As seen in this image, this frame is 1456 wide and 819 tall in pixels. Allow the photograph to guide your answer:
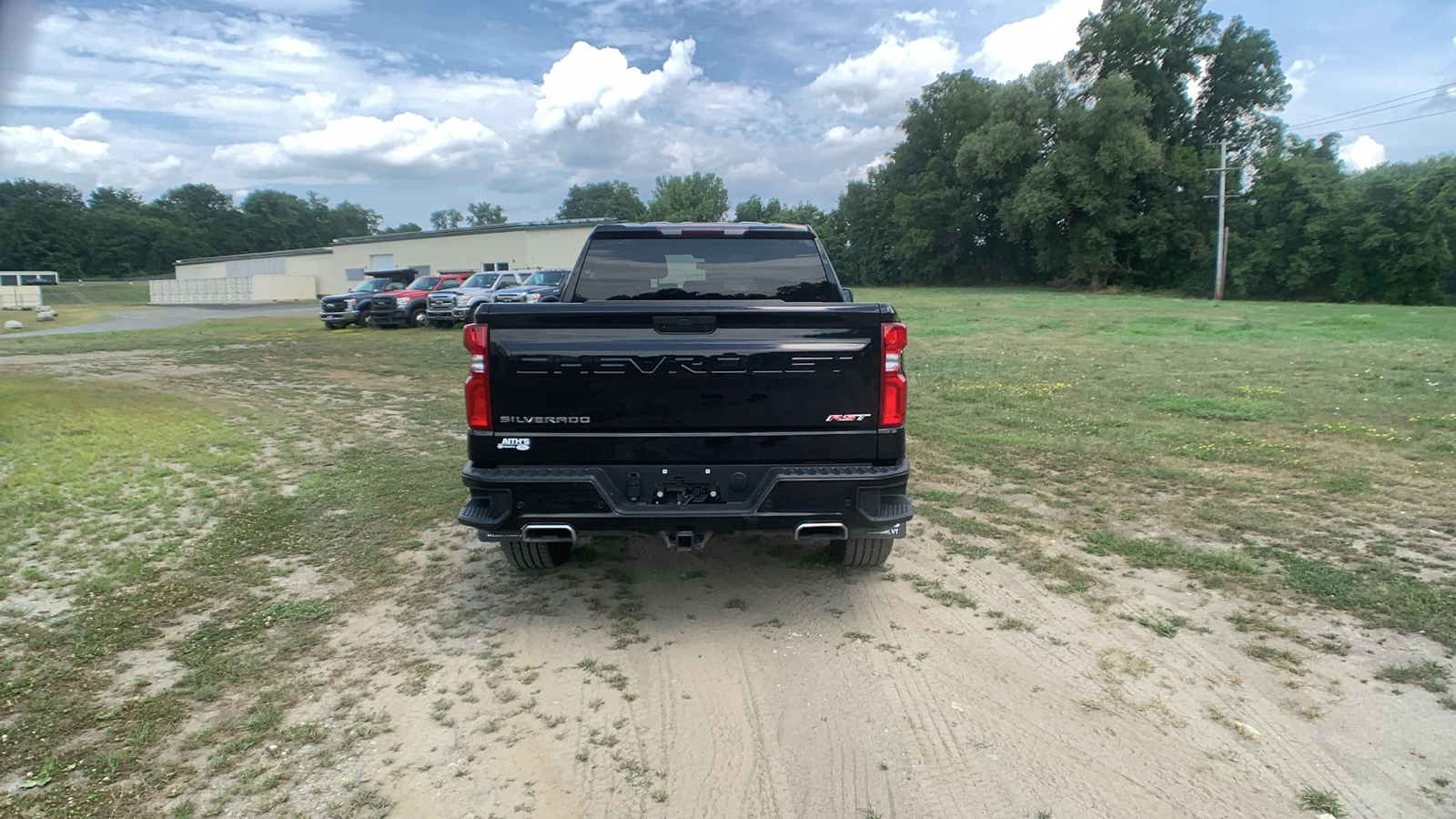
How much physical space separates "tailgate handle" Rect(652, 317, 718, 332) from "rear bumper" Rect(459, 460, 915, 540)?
0.65m

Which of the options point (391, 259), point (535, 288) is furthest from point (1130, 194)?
point (391, 259)

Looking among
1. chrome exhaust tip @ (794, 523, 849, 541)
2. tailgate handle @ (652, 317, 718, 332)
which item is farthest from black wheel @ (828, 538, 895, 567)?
tailgate handle @ (652, 317, 718, 332)

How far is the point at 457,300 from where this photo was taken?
25406 millimetres

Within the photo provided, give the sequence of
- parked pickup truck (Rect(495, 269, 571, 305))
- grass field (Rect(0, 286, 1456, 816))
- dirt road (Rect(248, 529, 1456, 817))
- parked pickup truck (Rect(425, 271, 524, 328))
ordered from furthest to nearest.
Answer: parked pickup truck (Rect(425, 271, 524, 328))
parked pickup truck (Rect(495, 269, 571, 305))
grass field (Rect(0, 286, 1456, 816))
dirt road (Rect(248, 529, 1456, 817))

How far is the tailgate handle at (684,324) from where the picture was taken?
3.87 metres

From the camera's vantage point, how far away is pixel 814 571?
195 inches

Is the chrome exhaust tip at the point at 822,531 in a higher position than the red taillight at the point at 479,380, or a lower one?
lower

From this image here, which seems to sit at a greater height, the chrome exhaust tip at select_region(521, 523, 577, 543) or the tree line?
the tree line

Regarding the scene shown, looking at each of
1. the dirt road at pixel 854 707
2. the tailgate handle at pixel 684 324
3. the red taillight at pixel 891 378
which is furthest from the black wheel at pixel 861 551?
the tailgate handle at pixel 684 324

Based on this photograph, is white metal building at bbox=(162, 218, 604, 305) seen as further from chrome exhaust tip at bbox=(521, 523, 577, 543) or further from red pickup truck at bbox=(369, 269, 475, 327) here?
chrome exhaust tip at bbox=(521, 523, 577, 543)

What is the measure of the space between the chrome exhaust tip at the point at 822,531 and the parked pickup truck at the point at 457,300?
22.0 meters

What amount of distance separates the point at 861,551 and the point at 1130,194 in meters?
54.0

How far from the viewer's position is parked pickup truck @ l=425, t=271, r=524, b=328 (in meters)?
25.3

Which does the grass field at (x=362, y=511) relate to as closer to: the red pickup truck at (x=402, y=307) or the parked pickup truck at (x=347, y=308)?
the red pickup truck at (x=402, y=307)
